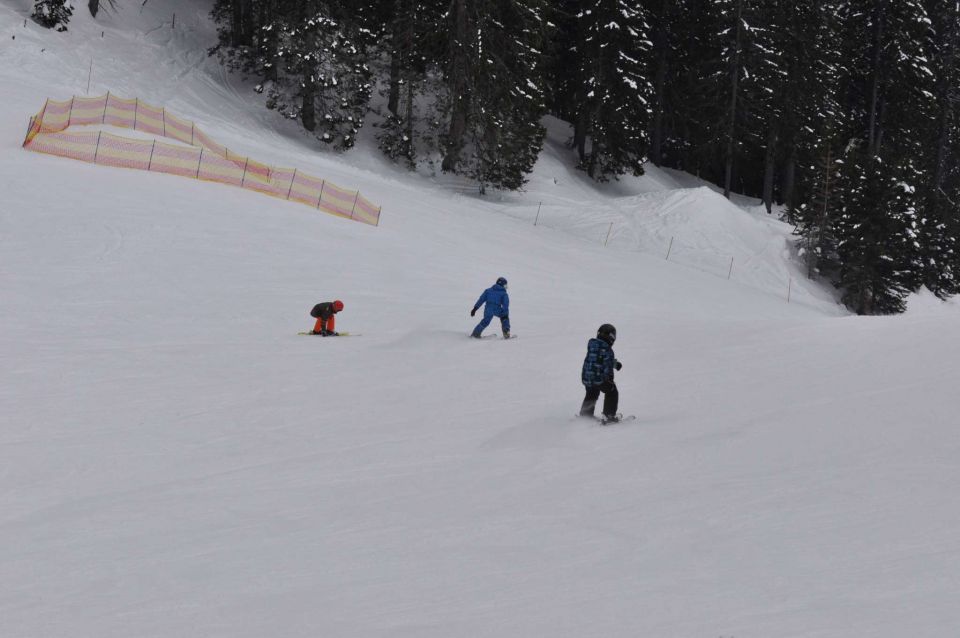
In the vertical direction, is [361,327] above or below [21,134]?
below

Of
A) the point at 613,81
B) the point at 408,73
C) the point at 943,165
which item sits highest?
the point at 943,165

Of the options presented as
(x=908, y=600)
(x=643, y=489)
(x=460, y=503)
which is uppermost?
(x=908, y=600)

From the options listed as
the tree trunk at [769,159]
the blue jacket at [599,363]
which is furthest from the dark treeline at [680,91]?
the blue jacket at [599,363]

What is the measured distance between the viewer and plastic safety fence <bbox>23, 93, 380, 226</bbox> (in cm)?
2922

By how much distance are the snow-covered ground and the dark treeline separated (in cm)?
1555

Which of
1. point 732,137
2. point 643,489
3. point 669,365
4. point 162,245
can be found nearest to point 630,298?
point 669,365

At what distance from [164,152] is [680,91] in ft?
112

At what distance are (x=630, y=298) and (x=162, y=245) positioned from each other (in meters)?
13.7

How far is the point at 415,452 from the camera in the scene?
9.82 meters

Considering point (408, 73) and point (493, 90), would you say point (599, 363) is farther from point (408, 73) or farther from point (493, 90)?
point (408, 73)

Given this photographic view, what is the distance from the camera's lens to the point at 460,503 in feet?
25.4

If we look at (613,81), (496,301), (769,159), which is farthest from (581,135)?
(496,301)

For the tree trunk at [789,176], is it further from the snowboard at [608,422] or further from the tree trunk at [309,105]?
the snowboard at [608,422]

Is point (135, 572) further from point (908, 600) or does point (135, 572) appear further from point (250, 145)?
point (250, 145)
